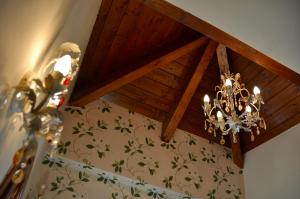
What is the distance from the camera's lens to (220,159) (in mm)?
3822

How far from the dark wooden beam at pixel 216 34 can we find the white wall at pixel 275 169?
45.5 inches

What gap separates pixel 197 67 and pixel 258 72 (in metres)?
0.77

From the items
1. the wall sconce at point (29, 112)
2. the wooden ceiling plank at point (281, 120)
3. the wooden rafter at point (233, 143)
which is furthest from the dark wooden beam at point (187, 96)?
the wall sconce at point (29, 112)

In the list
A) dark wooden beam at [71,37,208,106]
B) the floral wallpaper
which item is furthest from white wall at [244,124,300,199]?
dark wooden beam at [71,37,208,106]

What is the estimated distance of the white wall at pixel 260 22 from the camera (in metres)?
2.13

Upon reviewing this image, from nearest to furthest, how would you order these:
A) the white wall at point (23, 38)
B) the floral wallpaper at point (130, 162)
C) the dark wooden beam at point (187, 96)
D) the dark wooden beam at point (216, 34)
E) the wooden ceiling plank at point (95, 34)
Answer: the white wall at point (23, 38) → the dark wooden beam at point (216, 34) → the wooden ceiling plank at point (95, 34) → the floral wallpaper at point (130, 162) → the dark wooden beam at point (187, 96)

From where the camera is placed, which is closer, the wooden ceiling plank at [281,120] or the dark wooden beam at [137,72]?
the dark wooden beam at [137,72]

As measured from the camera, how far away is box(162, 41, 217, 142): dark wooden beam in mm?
3235

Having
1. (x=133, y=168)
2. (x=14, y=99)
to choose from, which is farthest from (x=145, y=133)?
(x=14, y=99)

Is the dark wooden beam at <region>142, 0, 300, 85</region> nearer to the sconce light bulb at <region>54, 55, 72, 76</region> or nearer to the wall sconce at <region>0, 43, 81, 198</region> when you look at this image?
the sconce light bulb at <region>54, 55, 72, 76</region>

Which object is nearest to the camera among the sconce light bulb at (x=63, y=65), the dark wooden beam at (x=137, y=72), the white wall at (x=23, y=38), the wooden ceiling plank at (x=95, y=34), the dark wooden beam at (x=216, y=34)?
the white wall at (x=23, y=38)

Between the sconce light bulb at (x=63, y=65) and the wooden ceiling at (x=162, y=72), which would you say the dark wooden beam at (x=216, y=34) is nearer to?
the wooden ceiling at (x=162, y=72)

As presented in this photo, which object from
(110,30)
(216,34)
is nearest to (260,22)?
(216,34)

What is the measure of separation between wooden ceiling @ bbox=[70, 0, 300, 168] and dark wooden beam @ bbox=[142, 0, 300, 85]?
281 mm
